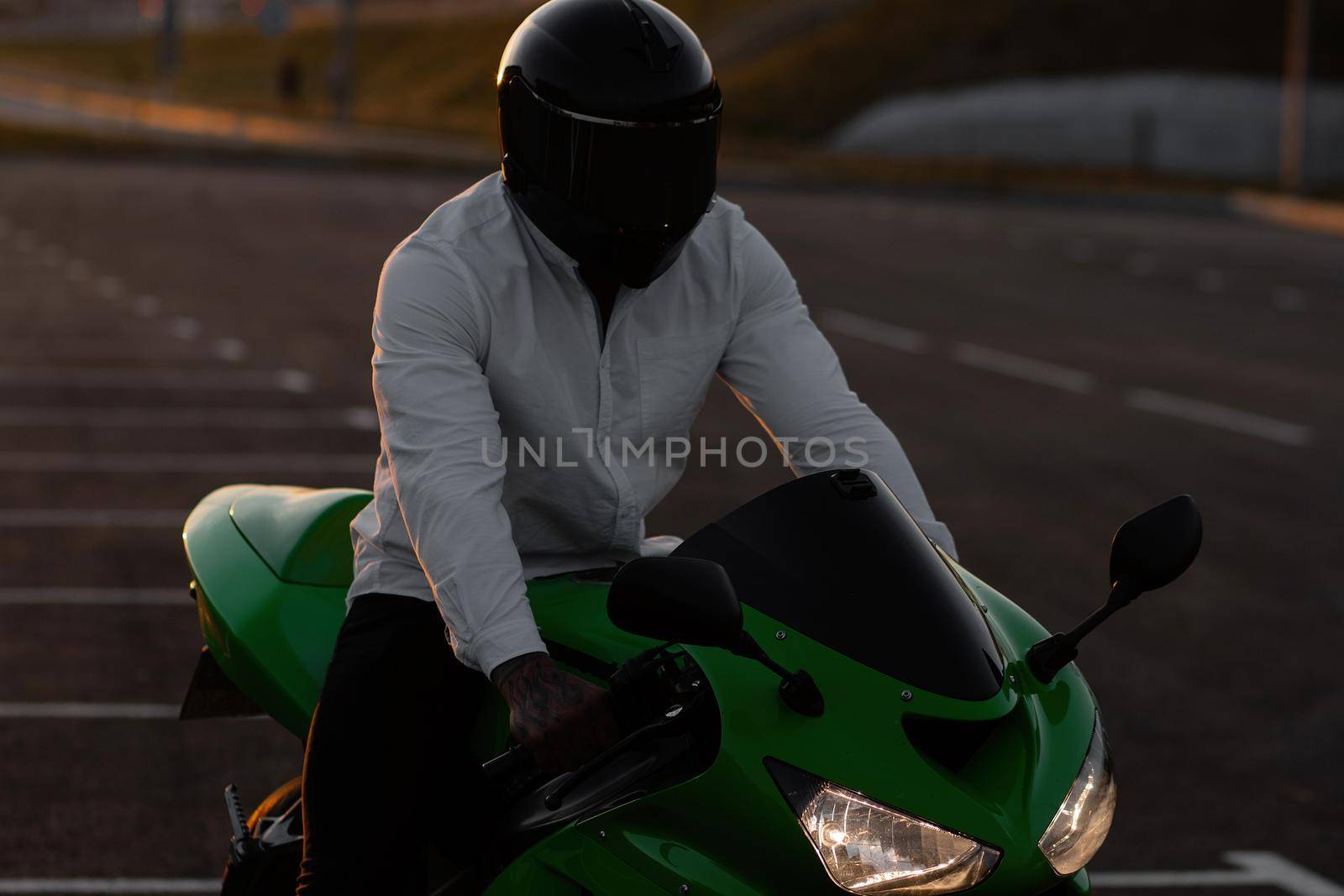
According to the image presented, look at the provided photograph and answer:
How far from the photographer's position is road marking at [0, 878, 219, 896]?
4871mm

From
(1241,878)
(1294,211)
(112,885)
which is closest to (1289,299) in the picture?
(1294,211)

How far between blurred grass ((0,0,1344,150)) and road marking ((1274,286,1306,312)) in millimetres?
25430

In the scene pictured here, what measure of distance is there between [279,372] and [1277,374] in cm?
762

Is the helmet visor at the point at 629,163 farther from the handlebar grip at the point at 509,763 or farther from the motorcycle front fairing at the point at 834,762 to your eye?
the handlebar grip at the point at 509,763

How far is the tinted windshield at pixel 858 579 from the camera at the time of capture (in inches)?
98.0

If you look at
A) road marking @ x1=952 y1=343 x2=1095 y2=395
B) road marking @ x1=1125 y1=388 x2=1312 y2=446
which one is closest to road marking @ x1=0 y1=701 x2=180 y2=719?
road marking @ x1=1125 y1=388 x2=1312 y2=446

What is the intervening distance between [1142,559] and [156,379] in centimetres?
1144

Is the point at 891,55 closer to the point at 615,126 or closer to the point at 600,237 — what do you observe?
the point at 600,237

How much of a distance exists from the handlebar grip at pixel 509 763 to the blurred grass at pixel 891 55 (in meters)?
44.9

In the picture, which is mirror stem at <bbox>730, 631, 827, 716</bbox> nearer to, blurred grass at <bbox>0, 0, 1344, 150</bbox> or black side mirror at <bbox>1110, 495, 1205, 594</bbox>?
black side mirror at <bbox>1110, 495, 1205, 594</bbox>

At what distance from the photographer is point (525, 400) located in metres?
3.05

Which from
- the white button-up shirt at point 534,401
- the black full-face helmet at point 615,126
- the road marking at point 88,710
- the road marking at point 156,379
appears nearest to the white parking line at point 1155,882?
the road marking at point 88,710

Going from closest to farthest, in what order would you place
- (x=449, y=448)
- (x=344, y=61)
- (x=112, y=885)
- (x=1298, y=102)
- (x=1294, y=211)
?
(x=449, y=448) < (x=112, y=885) < (x=1294, y=211) < (x=1298, y=102) < (x=344, y=61)

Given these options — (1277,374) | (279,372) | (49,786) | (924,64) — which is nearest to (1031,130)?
(924,64)
